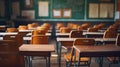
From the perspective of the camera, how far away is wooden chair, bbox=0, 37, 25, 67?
3.66 meters

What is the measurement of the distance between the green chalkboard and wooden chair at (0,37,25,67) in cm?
1026

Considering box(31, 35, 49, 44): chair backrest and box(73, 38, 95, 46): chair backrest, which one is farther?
box(31, 35, 49, 44): chair backrest

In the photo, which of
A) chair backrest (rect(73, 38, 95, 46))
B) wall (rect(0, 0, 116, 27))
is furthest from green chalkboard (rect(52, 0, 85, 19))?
chair backrest (rect(73, 38, 95, 46))

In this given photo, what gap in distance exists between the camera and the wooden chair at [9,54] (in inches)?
144

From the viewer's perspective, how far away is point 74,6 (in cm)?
1391

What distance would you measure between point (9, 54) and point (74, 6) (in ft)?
34.4

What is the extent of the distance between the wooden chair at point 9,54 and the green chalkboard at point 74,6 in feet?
33.7

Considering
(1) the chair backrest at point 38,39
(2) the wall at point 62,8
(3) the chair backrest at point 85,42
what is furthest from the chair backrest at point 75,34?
(2) the wall at point 62,8

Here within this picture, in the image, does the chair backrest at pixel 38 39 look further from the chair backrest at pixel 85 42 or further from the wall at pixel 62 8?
the wall at pixel 62 8

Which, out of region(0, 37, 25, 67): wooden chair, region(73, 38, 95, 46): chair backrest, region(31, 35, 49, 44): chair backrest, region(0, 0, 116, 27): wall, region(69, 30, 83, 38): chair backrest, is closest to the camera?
region(0, 37, 25, 67): wooden chair

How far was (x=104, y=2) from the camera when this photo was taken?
45.8 ft

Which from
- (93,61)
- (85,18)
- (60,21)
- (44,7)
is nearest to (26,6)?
(44,7)

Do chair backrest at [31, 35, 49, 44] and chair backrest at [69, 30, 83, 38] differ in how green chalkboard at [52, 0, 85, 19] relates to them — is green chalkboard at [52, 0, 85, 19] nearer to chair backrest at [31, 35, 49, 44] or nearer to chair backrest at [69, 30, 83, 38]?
chair backrest at [69, 30, 83, 38]

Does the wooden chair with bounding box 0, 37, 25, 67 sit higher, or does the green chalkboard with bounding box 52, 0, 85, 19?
the green chalkboard with bounding box 52, 0, 85, 19
